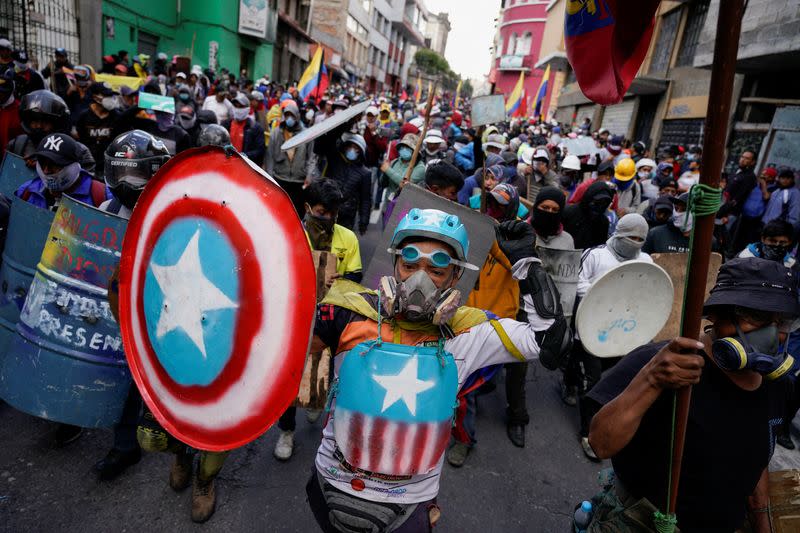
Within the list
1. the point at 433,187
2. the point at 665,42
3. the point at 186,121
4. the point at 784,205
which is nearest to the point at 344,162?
the point at 433,187

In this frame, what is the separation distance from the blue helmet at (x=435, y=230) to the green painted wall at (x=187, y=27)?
20122 mm

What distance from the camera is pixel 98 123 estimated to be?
6.73 meters

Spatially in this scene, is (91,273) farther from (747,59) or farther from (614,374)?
(747,59)

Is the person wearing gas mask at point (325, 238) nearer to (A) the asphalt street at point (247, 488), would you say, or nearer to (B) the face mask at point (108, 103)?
(A) the asphalt street at point (247, 488)

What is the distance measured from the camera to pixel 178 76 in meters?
12.5

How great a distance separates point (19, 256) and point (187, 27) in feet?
80.4

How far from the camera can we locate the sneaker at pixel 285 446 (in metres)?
3.19

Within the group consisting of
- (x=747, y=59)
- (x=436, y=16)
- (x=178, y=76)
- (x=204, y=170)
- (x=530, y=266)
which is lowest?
(x=530, y=266)

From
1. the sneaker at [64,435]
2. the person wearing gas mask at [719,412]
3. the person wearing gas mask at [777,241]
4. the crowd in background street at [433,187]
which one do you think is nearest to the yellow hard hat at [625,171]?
the crowd in background street at [433,187]

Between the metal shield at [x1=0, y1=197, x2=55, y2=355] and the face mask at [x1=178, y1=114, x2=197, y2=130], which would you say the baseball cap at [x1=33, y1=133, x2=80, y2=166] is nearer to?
the metal shield at [x1=0, y1=197, x2=55, y2=355]

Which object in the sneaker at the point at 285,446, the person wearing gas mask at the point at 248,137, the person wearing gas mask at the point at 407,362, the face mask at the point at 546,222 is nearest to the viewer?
the person wearing gas mask at the point at 407,362

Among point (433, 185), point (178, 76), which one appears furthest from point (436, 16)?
point (433, 185)

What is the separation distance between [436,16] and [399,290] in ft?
424

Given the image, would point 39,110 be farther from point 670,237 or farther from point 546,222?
point 670,237
